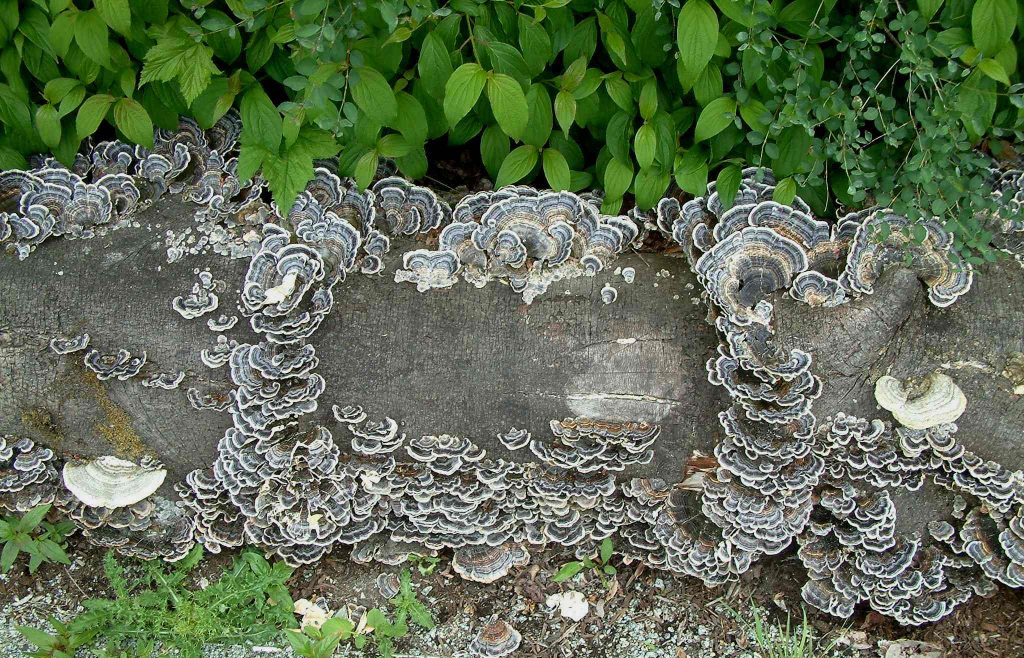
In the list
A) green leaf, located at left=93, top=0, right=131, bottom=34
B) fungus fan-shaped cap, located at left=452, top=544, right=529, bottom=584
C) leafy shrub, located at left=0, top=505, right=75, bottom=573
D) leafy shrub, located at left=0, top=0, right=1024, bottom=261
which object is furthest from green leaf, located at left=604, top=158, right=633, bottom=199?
leafy shrub, located at left=0, top=505, right=75, bottom=573

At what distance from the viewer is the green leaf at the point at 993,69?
3119 millimetres

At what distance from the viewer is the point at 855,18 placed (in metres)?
3.54

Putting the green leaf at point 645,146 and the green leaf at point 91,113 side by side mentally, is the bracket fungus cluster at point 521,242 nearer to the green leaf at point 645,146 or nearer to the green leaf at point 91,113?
the green leaf at point 645,146

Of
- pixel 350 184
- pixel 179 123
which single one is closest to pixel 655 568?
pixel 350 184

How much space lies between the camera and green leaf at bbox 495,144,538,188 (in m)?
3.82

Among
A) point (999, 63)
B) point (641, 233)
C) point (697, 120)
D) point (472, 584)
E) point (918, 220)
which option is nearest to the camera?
point (999, 63)

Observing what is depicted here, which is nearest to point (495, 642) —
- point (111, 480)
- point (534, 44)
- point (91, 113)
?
point (111, 480)

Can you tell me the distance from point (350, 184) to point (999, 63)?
9.63 feet

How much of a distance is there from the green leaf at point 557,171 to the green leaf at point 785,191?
39.1 inches

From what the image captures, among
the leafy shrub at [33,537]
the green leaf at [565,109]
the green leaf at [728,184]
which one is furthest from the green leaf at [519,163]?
the leafy shrub at [33,537]

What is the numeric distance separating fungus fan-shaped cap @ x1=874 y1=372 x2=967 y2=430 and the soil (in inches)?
53.8

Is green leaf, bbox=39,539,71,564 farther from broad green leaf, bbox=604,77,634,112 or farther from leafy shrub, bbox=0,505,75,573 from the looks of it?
broad green leaf, bbox=604,77,634,112

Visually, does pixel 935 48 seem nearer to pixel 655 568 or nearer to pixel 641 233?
pixel 641 233

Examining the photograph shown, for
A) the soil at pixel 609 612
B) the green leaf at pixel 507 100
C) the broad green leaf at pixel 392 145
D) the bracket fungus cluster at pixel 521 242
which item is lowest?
the soil at pixel 609 612
